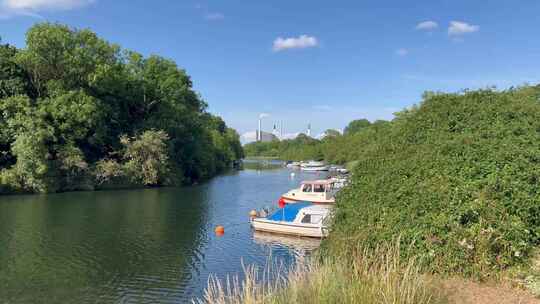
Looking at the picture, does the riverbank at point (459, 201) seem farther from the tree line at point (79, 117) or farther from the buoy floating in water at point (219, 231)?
the tree line at point (79, 117)

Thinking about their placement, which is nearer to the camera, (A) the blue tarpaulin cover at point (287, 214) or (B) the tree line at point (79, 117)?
(A) the blue tarpaulin cover at point (287, 214)

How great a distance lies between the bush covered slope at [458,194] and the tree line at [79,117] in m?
35.1

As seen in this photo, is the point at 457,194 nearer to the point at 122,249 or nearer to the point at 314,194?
the point at 122,249

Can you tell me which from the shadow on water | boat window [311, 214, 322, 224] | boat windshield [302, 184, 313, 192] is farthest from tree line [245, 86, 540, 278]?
boat windshield [302, 184, 313, 192]

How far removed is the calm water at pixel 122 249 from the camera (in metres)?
13.4

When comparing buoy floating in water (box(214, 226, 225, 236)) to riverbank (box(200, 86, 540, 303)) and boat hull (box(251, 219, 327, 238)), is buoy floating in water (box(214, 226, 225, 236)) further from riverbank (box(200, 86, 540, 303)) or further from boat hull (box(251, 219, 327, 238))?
riverbank (box(200, 86, 540, 303))

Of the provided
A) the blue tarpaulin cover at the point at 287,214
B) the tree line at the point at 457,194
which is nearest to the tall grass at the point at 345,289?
the tree line at the point at 457,194

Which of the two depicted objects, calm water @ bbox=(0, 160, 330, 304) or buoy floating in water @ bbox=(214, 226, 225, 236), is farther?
buoy floating in water @ bbox=(214, 226, 225, 236)

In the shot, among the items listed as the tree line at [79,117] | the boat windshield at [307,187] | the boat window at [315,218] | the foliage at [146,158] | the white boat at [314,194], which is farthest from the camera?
the foliage at [146,158]

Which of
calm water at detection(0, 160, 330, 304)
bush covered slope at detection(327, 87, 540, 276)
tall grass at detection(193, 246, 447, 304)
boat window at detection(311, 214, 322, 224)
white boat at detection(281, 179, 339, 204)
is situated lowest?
calm water at detection(0, 160, 330, 304)

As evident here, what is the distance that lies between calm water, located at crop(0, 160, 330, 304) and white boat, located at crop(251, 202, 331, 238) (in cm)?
60

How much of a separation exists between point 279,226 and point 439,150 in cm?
1230

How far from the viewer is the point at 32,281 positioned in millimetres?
13953

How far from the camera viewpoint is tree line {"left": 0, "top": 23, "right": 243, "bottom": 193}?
125 ft
